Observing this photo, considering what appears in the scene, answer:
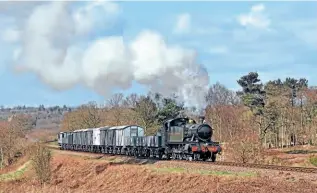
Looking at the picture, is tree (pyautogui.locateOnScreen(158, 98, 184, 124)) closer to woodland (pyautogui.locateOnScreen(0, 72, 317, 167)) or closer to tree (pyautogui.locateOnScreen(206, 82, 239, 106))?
woodland (pyautogui.locateOnScreen(0, 72, 317, 167))

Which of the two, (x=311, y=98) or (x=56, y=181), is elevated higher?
(x=311, y=98)

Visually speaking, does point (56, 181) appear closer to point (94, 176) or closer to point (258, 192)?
point (94, 176)

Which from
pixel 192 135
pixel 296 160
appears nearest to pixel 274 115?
pixel 296 160

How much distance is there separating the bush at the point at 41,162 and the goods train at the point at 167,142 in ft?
34.1

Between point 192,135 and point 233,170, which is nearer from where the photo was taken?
point 233,170

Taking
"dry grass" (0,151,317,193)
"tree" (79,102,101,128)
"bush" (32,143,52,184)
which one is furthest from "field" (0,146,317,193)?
"tree" (79,102,101,128)

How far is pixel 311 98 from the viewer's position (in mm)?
76625

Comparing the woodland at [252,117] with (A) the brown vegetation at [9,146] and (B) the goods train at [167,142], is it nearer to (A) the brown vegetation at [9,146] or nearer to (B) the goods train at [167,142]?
(A) the brown vegetation at [9,146]

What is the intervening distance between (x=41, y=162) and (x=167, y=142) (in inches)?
439

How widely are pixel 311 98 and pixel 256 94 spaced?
14.6m

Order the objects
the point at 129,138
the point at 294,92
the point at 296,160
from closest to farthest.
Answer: the point at 296,160
the point at 129,138
the point at 294,92

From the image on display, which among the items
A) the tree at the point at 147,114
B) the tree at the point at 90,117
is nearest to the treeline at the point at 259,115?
the tree at the point at 147,114

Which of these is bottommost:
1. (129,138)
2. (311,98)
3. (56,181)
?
(56,181)

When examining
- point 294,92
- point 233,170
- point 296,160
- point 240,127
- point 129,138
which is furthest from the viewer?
point 294,92
